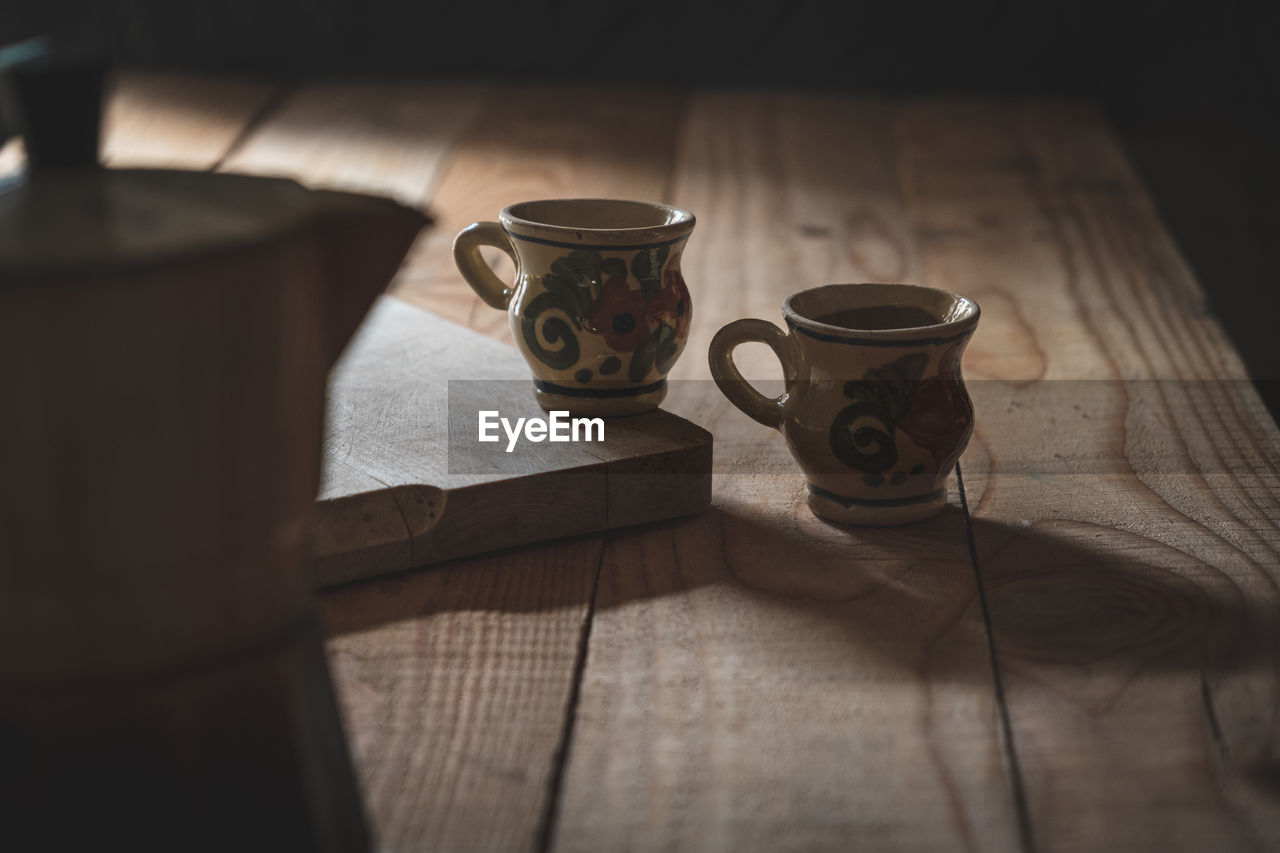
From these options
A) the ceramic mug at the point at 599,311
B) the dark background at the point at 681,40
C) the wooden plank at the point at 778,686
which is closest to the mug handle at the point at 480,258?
the ceramic mug at the point at 599,311

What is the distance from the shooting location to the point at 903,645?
597 mm

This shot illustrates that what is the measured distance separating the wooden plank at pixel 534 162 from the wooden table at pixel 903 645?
0.06 ft

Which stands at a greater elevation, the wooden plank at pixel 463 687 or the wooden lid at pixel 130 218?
the wooden lid at pixel 130 218

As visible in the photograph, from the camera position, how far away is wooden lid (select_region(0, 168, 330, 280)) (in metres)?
0.36

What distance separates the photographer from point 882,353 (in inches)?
27.0

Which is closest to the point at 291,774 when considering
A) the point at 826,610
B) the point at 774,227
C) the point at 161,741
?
the point at 161,741

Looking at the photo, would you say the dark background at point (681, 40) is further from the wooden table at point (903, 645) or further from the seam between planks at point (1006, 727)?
the seam between planks at point (1006, 727)

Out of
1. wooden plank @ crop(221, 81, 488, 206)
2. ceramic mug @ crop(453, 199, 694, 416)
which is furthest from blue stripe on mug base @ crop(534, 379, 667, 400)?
wooden plank @ crop(221, 81, 488, 206)

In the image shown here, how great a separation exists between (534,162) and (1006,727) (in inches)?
42.4

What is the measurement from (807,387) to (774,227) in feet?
2.09

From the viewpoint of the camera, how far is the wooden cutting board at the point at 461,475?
65 cm

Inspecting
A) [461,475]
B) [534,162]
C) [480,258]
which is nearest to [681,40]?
[534,162]

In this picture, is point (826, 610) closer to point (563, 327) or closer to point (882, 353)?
point (882, 353)

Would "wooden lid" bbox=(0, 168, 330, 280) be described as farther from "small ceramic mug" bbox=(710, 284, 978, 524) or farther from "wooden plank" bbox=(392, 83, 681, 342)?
"wooden plank" bbox=(392, 83, 681, 342)
